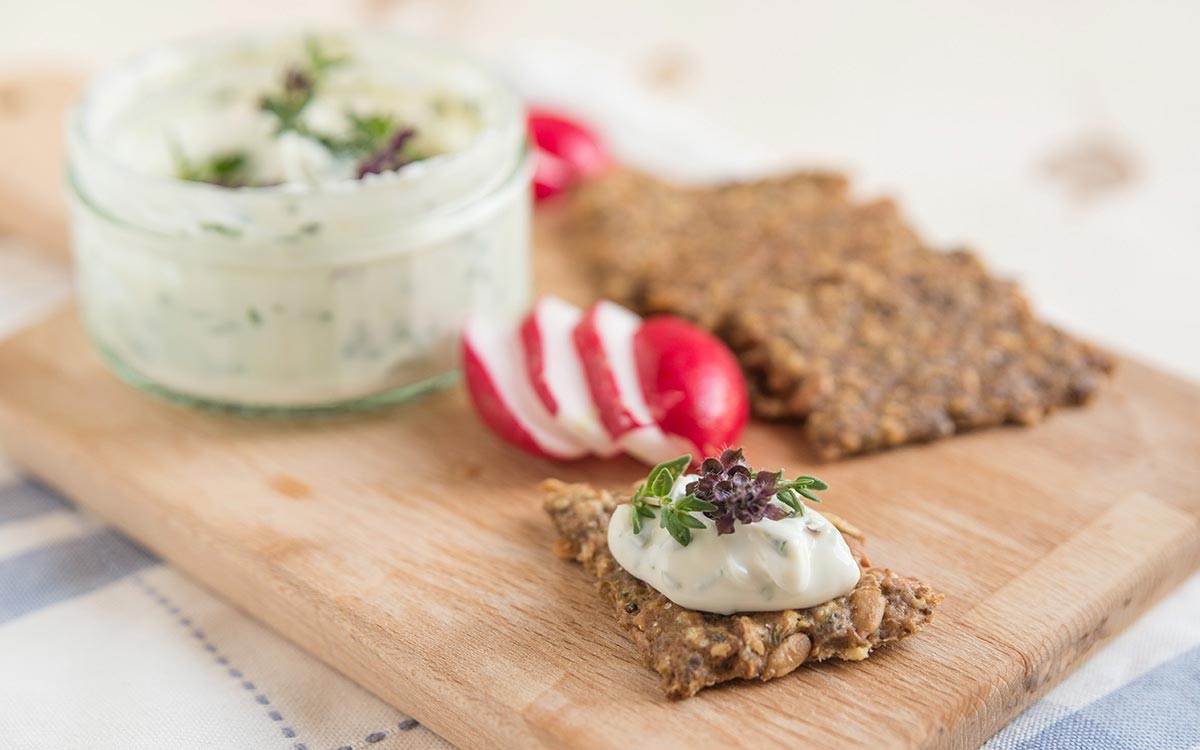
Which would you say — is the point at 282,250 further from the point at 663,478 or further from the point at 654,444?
the point at 663,478

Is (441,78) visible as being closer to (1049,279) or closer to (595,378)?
(595,378)

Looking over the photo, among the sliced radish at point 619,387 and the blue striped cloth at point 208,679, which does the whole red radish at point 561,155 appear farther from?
the blue striped cloth at point 208,679

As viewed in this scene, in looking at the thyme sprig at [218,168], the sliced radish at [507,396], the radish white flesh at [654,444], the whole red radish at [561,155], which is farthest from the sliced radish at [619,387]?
the whole red radish at [561,155]

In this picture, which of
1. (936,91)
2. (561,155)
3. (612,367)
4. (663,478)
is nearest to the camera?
(663,478)

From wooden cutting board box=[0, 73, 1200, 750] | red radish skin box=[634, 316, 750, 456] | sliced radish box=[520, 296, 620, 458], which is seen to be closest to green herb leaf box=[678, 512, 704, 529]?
wooden cutting board box=[0, 73, 1200, 750]

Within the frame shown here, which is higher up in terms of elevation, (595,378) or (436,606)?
(595,378)

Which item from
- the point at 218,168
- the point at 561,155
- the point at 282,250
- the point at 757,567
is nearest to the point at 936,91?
the point at 561,155

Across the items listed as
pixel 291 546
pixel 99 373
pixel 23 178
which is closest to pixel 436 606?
pixel 291 546

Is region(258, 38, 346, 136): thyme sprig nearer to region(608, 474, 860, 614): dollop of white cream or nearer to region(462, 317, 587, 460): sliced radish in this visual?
region(462, 317, 587, 460): sliced radish
